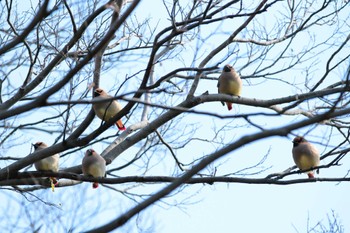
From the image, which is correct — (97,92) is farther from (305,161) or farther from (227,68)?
(305,161)

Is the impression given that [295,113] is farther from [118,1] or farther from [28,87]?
[28,87]

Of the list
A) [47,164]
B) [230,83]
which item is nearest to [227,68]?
[230,83]

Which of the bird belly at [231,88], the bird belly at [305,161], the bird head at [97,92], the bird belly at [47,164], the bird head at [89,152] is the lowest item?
the bird belly at [47,164]

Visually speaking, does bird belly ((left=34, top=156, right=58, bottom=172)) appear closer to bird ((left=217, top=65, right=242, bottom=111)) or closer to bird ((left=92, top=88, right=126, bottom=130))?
bird ((left=92, top=88, right=126, bottom=130))

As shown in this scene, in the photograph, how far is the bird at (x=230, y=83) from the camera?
7.23 m

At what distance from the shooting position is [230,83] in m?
7.25

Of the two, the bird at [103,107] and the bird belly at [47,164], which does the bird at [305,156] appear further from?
the bird belly at [47,164]

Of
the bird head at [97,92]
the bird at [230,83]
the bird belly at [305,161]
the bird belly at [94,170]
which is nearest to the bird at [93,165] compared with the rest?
the bird belly at [94,170]

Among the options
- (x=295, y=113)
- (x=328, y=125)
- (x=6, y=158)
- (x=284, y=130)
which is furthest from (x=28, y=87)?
(x=284, y=130)

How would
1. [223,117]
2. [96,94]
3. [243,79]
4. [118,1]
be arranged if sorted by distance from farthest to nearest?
1. [243,79]
2. [96,94]
3. [118,1]
4. [223,117]

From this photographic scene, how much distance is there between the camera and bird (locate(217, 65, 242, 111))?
7.23 meters

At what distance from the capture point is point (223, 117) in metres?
3.42

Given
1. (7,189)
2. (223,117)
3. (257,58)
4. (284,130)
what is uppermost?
(257,58)

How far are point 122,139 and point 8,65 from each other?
1.33 meters
